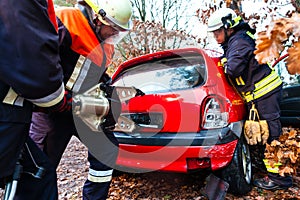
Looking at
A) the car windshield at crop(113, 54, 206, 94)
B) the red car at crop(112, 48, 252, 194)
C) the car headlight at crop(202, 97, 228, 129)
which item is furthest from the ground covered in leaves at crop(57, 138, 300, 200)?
the car windshield at crop(113, 54, 206, 94)

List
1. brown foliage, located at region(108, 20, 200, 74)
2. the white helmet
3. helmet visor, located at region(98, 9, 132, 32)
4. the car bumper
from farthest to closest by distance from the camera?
brown foliage, located at region(108, 20, 200, 74) → the white helmet → the car bumper → helmet visor, located at region(98, 9, 132, 32)

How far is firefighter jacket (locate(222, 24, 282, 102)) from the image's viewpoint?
3.06 metres

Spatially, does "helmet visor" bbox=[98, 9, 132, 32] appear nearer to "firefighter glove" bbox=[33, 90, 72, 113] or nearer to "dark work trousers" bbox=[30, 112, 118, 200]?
"firefighter glove" bbox=[33, 90, 72, 113]

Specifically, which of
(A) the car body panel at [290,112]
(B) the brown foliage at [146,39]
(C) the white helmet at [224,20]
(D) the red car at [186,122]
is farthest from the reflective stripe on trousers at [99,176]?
(B) the brown foliage at [146,39]

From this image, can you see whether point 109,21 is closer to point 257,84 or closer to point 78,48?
point 78,48

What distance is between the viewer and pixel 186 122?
2668mm

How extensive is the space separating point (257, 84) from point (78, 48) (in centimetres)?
211

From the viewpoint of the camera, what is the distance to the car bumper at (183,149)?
2562 millimetres

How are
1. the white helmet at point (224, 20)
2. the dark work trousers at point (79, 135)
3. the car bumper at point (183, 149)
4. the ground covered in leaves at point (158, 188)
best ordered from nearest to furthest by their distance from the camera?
1. the dark work trousers at point (79, 135)
2. the car bumper at point (183, 149)
3. the ground covered in leaves at point (158, 188)
4. the white helmet at point (224, 20)

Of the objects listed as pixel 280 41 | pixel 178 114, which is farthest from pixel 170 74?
pixel 280 41

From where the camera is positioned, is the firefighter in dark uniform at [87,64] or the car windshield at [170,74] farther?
the car windshield at [170,74]

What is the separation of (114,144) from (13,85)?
1.46 m

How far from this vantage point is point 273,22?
1318 millimetres

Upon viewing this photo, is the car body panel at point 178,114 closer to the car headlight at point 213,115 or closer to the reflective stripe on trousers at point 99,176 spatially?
the car headlight at point 213,115
